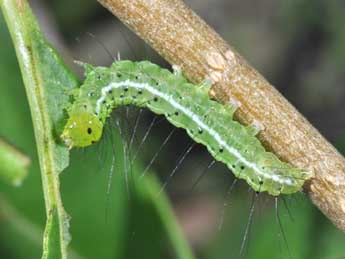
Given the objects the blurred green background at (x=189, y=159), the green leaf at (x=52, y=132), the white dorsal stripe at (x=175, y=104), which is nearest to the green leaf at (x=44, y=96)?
the green leaf at (x=52, y=132)

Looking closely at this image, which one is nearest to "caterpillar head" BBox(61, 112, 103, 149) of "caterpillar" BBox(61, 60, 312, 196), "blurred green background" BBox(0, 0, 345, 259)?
"caterpillar" BBox(61, 60, 312, 196)

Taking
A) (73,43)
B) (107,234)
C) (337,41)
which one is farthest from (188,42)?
(337,41)

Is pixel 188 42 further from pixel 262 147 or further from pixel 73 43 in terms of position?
pixel 73 43

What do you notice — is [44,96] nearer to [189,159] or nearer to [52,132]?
[52,132]

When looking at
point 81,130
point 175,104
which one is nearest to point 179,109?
point 175,104

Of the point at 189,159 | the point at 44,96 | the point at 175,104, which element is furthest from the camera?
the point at 189,159

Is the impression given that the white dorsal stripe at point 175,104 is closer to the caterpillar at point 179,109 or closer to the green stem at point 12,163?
the caterpillar at point 179,109
